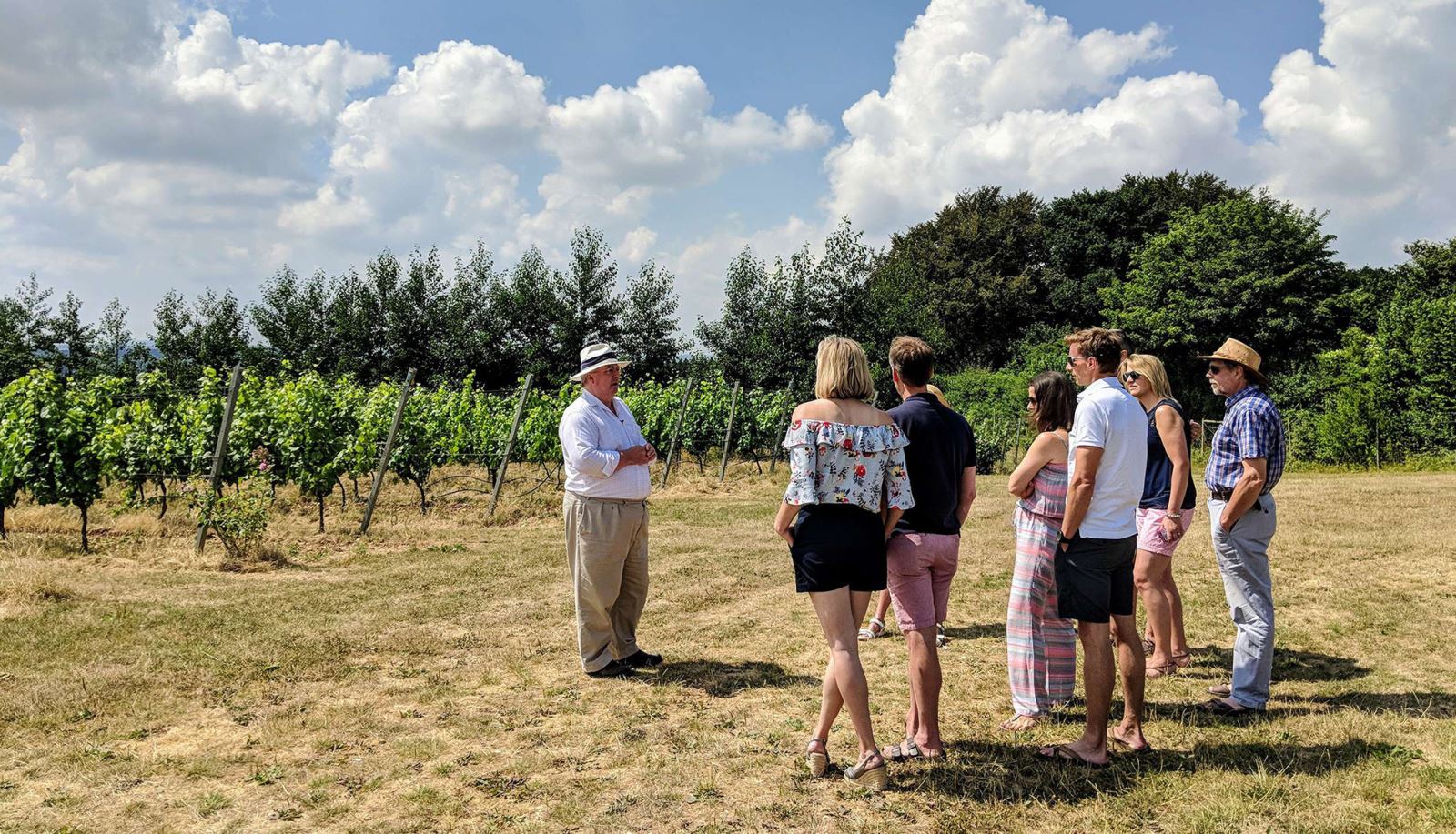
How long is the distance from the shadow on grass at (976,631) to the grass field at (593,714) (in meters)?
0.03

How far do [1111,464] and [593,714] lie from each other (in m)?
2.45

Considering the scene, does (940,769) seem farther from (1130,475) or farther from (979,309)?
(979,309)

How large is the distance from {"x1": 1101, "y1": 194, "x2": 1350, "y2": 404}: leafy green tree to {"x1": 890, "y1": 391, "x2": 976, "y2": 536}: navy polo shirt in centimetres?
2880

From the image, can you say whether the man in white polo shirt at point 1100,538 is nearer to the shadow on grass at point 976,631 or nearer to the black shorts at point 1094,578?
the black shorts at point 1094,578

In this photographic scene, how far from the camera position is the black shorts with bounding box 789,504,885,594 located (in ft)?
9.71

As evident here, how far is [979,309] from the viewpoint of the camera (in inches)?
1366

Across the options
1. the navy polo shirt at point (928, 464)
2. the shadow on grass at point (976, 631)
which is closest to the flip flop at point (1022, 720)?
the navy polo shirt at point (928, 464)

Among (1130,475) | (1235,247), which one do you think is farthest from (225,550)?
(1235,247)

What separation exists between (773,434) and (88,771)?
1480 centimetres

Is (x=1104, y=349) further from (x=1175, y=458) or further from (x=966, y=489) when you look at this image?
(x=1175, y=458)

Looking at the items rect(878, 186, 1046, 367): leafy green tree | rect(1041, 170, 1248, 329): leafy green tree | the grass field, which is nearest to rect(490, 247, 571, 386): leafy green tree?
rect(878, 186, 1046, 367): leafy green tree

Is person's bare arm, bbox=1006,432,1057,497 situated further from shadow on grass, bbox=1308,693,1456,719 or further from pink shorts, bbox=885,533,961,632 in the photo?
shadow on grass, bbox=1308,693,1456,719

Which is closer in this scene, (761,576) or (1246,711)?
(1246,711)

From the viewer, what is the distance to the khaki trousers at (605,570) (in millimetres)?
4391
